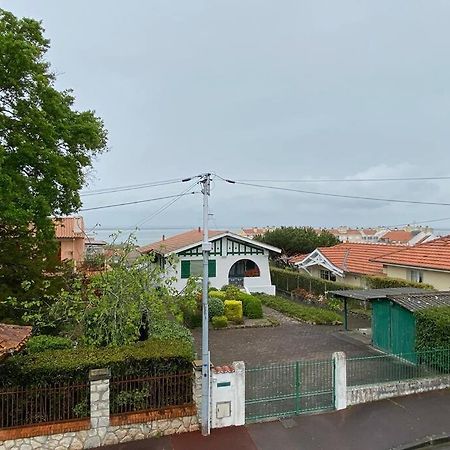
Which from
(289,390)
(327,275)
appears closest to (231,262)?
(327,275)

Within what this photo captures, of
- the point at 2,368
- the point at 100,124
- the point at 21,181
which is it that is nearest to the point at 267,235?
the point at 100,124

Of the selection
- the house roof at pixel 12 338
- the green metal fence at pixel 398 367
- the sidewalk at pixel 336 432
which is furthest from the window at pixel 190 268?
the house roof at pixel 12 338

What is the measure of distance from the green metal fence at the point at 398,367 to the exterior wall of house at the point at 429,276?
399 inches

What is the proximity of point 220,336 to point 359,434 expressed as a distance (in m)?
10.1

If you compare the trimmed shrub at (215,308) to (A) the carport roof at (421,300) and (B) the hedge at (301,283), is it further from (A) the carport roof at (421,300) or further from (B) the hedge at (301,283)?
(A) the carport roof at (421,300)

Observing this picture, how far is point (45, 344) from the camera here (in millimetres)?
11164

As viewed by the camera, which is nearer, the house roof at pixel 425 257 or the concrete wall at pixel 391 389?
the concrete wall at pixel 391 389

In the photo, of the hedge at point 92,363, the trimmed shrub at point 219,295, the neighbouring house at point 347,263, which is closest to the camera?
the hedge at point 92,363

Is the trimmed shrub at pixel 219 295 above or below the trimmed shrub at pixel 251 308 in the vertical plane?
above

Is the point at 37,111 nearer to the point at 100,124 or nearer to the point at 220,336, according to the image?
the point at 100,124

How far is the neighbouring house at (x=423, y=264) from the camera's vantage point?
21250 mm

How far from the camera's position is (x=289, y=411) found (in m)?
10.2

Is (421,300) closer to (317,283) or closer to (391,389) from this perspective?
(391,389)

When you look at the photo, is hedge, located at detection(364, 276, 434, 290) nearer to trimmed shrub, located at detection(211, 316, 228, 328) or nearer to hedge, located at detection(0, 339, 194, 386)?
trimmed shrub, located at detection(211, 316, 228, 328)
